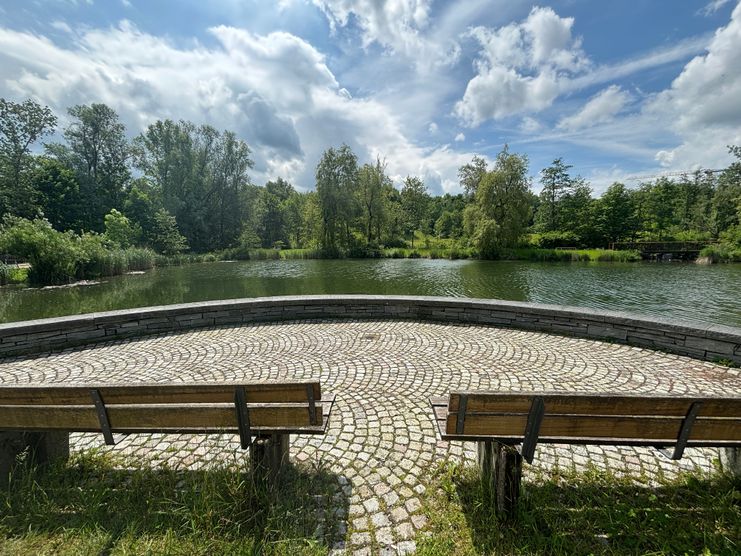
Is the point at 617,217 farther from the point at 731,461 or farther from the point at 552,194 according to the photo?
the point at 731,461

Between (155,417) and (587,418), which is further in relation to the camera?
(155,417)

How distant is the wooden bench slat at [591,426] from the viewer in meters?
1.85

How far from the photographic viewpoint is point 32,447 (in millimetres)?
2271

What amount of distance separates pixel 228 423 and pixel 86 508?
1.06 m

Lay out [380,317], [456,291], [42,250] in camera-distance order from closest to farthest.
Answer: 1. [380,317]
2. [456,291]
3. [42,250]

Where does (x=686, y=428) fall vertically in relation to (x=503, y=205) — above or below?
below

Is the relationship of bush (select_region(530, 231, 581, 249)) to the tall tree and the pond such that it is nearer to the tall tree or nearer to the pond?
the pond

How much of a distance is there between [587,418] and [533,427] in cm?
35

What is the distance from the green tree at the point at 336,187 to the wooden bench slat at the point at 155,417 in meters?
33.4

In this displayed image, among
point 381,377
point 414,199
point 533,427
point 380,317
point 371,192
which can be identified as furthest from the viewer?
point 414,199

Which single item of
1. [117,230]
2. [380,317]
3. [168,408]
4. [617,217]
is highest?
[617,217]

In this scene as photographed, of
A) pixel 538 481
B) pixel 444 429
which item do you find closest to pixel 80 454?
pixel 444 429

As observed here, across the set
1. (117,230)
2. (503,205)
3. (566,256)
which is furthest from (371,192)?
(117,230)

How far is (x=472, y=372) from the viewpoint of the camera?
4238mm
